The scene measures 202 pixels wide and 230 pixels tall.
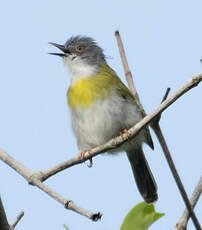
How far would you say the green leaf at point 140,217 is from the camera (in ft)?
8.37

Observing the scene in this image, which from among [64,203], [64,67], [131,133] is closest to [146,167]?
[64,67]

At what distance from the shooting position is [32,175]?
11.1ft

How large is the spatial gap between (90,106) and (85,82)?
47 cm

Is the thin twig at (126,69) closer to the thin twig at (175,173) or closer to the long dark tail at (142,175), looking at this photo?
the thin twig at (175,173)

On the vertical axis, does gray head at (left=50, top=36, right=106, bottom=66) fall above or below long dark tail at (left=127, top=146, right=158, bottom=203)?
above

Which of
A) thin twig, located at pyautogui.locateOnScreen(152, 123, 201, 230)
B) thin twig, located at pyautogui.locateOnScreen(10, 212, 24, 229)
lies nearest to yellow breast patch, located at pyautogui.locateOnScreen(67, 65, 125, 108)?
thin twig, located at pyautogui.locateOnScreen(10, 212, 24, 229)

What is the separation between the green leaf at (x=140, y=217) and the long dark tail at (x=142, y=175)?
13.2 ft

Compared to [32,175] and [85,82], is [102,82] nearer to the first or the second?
[85,82]

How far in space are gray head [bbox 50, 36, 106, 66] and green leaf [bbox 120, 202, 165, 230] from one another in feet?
14.2

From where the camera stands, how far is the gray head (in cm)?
682

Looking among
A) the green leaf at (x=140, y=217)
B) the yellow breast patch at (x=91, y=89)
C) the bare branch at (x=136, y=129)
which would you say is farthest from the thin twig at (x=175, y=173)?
the yellow breast patch at (x=91, y=89)

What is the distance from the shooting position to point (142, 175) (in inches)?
274

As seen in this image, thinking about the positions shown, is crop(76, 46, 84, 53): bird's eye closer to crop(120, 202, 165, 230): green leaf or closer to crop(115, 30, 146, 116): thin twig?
crop(115, 30, 146, 116): thin twig

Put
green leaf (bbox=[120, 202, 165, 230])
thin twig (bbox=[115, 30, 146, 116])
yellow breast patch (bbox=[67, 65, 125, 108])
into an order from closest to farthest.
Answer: green leaf (bbox=[120, 202, 165, 230]), thin twig (bbox=[115, 30, 146, 116]), yellow breast patch (bbox=[67, 65, 125, 108])
